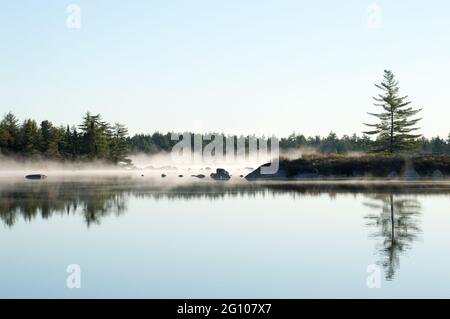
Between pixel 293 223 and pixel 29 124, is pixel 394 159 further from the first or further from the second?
pixel 29 124

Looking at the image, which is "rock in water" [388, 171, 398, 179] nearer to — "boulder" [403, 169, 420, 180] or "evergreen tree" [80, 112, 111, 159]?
"boulder" [403, 169, 420, 180]

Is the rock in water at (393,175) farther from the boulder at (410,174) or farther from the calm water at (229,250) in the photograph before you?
the calm water at (229,250)

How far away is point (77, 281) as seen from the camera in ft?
43.4

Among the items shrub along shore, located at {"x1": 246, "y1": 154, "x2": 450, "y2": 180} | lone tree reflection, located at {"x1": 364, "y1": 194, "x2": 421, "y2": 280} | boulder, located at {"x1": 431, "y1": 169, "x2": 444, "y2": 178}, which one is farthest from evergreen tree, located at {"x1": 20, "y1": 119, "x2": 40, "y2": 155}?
lone tree reflection, located at {"x1": 364, "y1": 194, "x2": 421, "y2": 280}

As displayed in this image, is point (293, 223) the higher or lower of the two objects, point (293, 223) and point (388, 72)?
the lower

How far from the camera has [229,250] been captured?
57.3 feet

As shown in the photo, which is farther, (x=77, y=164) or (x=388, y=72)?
(x=77, y=164)

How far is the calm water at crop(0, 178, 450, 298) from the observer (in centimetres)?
1277

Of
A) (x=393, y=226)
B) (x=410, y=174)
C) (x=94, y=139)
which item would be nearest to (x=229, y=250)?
(x=393, y=226)

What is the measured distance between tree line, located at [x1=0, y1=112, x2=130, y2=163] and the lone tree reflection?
10628 centimetres
